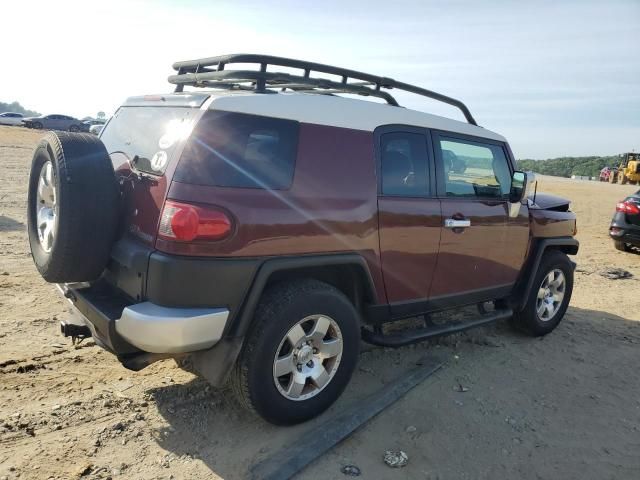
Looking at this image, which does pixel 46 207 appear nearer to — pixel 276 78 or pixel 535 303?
pixel 276 78

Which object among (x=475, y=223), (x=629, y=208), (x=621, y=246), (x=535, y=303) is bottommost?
(x=621, y=246)

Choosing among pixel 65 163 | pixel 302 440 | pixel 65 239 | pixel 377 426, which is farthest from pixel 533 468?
pixel 65 163

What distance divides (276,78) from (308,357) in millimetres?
1798

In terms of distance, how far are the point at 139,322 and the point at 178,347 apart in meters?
0.23

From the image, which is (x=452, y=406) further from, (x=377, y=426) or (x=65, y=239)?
(x=65, y=239)

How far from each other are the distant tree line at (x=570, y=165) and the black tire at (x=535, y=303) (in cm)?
5322

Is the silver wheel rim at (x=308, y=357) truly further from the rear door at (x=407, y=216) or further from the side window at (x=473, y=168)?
the side window at (x=473, y=168)

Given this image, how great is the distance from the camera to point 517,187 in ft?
14.7

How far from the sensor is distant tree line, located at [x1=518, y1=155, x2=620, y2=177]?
5527cm

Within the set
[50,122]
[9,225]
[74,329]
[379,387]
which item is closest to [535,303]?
[379,387]

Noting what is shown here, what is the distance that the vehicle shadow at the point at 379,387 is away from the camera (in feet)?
9.61

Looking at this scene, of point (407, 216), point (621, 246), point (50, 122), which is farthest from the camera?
point (50, 122)

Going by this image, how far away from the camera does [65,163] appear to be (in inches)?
107

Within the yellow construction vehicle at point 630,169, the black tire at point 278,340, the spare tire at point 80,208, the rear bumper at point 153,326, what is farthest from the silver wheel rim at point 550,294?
the yellow construction vehicle at point 630,169
